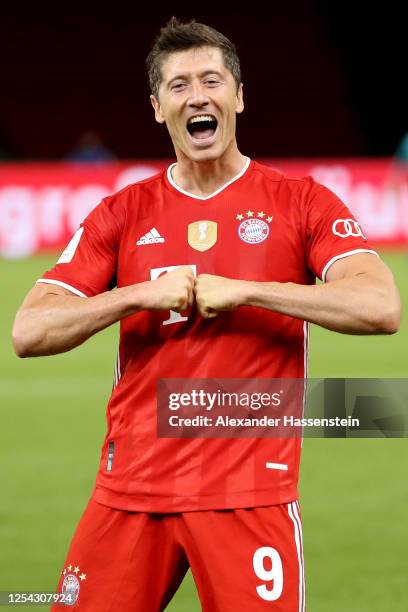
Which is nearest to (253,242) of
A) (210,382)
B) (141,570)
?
(210,382)

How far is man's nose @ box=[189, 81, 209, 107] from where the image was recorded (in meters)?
3.59

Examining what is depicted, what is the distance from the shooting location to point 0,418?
902cm

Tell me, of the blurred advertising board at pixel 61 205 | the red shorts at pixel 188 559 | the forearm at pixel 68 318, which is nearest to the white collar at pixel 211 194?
the forearm at pixel 68 318

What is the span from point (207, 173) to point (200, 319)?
50 centimetres

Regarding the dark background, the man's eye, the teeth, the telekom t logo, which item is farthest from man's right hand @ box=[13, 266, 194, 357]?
the dark background

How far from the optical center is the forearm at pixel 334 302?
3.34m

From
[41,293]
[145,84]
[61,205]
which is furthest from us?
[145,84]

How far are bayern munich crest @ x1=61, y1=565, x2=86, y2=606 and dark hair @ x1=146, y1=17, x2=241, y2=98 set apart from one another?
1.50 m

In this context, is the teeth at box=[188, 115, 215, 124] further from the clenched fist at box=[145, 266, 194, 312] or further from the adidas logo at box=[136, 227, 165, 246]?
the clenched fist at box=[145, 266, 194, 312]

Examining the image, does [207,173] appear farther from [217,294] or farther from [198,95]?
[217,294]

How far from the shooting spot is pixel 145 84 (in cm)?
2950

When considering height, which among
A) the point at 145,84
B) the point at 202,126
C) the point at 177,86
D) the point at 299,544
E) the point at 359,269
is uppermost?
the point at 145,84

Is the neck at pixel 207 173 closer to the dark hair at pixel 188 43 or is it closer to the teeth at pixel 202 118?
the teeth at pixel 202 118

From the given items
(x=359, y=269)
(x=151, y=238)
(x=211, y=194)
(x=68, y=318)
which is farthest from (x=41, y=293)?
(x=359, y=269)
